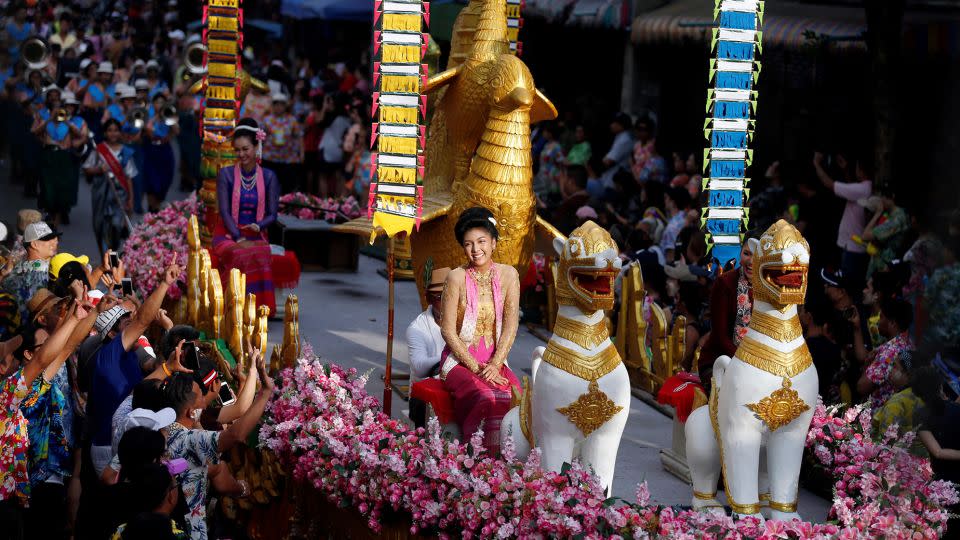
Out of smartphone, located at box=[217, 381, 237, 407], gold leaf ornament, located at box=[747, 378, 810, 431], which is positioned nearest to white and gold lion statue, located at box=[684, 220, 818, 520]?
gold leaf ornament, located at box=[747, 378, 810, 431]

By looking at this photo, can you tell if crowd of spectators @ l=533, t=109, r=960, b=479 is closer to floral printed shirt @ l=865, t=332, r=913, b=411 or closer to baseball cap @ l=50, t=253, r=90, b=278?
floral printed shirt @ l=865, t=332, r=913, b=411

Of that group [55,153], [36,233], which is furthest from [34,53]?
[36,233]

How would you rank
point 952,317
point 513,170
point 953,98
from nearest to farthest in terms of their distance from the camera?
point 953,98
point 952,317
point 513,170

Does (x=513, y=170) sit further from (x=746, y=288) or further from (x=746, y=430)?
(x=746, y=430)

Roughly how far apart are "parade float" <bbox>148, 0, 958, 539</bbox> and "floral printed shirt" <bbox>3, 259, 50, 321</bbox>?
3.69 feet

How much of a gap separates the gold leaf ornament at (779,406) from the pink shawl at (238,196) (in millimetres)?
5578

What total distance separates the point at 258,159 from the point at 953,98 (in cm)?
842

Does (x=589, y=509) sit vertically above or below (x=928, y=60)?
below

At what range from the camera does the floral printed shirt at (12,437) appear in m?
6.50

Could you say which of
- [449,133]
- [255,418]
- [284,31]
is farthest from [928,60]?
[284,31]

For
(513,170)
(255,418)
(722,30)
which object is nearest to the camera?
(255,418)

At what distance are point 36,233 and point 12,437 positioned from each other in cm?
273

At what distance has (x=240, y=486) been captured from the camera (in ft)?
20.9

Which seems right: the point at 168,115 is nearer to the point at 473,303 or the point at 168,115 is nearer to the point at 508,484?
the point at 473,303
